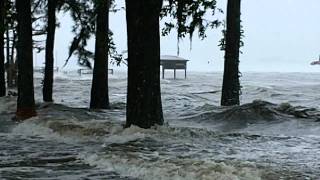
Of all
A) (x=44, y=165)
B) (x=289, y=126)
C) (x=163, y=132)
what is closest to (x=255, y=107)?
(x=289, y=126)

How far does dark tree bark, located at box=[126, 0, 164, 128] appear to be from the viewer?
11922mm

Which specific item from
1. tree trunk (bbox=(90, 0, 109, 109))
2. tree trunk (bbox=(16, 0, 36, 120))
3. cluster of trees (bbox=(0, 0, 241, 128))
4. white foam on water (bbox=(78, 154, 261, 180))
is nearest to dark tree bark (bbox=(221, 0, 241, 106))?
cluster of trees (bbox=(0, 0, 241, 128))

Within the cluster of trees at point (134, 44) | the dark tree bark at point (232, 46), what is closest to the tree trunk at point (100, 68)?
the cluster of trees at point (134, 44)

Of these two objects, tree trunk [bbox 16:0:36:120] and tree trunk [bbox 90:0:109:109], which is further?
tree trunk [bbox 90:0:109:109]

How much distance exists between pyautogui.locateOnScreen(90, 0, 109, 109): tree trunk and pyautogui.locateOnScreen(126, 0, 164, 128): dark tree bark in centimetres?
620

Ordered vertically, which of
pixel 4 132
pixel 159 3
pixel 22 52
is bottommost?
pixel 4 132

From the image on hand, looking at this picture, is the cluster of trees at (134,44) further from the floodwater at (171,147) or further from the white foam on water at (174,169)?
the white foam on water at (174,169)

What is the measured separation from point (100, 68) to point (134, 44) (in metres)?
7.36

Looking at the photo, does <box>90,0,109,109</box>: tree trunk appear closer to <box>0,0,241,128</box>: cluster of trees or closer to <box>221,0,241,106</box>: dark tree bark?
<box>0,0,241,128</box>: cluster of trees

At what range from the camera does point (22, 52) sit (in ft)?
49.8

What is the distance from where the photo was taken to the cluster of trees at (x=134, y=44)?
1200 centimetres

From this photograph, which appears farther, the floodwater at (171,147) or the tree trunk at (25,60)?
the tree trunk at (25,60)

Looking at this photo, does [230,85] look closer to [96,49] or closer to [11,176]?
[96,49]

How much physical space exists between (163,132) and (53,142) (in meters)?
2.26
